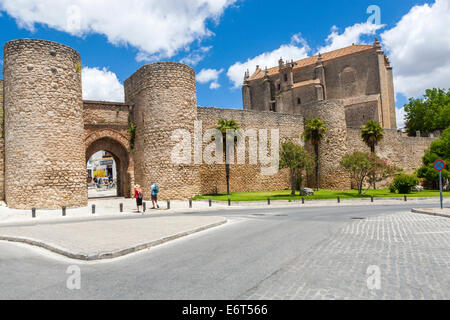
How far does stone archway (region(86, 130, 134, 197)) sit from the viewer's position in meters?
24.3

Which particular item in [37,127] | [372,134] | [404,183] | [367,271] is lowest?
[367,271]

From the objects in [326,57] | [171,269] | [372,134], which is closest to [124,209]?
[171,269]

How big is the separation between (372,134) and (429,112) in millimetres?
26511

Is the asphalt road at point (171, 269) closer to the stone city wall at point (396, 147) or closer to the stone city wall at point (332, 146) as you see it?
the stone city wall at point (332, 146)

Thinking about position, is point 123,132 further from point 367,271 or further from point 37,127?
point 367,271

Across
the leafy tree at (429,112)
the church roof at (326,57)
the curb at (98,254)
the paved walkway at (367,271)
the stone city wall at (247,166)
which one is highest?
the church roof at (326,57)

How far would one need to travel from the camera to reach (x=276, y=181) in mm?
32344

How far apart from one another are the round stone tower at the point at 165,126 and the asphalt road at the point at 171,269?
1485cm

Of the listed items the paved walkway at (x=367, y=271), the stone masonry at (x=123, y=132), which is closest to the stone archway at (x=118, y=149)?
the stone masonry at (x=123, y=132)

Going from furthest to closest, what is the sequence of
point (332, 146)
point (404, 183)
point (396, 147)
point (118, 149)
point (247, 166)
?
point (396, 147) < point (332, 146) < point (247, 166) < point (404, 183) < point (118, 149)

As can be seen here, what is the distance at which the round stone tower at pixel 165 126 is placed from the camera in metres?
23.6

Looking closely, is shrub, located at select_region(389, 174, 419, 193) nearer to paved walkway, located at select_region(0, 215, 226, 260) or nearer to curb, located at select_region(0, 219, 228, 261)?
paved walkway, located at select_region(0, 215, 226, 260)

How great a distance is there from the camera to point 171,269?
574 centimetres
